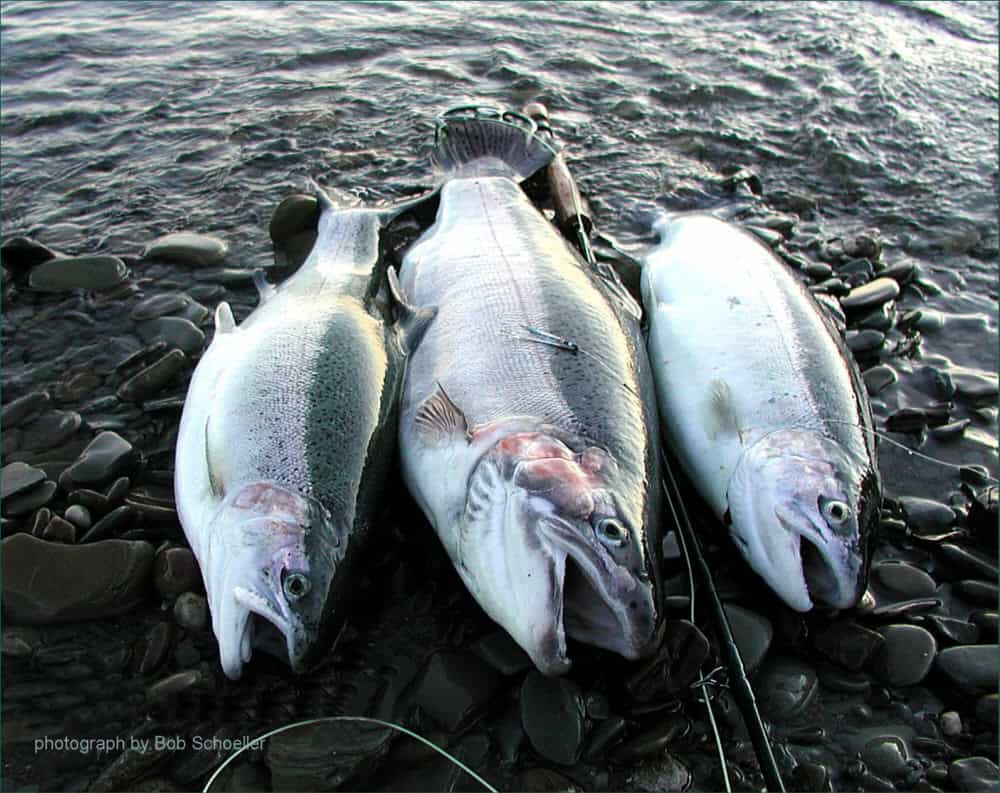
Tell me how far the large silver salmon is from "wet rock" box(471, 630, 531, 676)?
0.88 ft

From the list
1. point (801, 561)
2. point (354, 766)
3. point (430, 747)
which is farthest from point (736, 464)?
point (354, 766)

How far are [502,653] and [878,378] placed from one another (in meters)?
3.44

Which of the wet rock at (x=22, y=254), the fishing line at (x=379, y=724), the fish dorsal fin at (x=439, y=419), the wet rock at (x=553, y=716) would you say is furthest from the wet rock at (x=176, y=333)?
the wet rock at (x=553, y=716)

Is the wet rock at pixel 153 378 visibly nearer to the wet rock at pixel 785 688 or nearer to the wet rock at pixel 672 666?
the wet rock at pixel 672 666

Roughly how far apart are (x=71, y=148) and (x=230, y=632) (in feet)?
20.6

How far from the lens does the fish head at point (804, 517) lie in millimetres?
3549

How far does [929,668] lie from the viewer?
140 inches

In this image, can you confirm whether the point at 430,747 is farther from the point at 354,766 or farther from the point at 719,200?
the point at 719,200

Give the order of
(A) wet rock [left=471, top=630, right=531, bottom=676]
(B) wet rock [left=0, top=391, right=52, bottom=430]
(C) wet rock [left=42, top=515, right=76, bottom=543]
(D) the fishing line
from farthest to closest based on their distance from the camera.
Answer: (B) wet rock [left=0, top=391, right=52, bottom=430] → (C) wet rock [left=42, top=515, right=76, bottom=543] → (A) wet rock [left=471, top=630, right=531, bottom=676] → (D) the fishing line

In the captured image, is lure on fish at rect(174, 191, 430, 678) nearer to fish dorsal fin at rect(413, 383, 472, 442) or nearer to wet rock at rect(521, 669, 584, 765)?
fish dorsal fin at rect(413, 383, 472, 442)

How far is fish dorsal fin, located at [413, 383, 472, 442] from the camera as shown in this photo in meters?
3.75

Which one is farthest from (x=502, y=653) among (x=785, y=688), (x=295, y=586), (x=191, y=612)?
(x=191, y=612)

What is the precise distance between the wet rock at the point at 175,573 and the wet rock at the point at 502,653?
4.50 feet

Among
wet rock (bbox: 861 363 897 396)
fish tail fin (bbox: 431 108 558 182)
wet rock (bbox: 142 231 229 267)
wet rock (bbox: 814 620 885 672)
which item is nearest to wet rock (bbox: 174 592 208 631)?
wet rock (bbox: 814 620 885 672)
